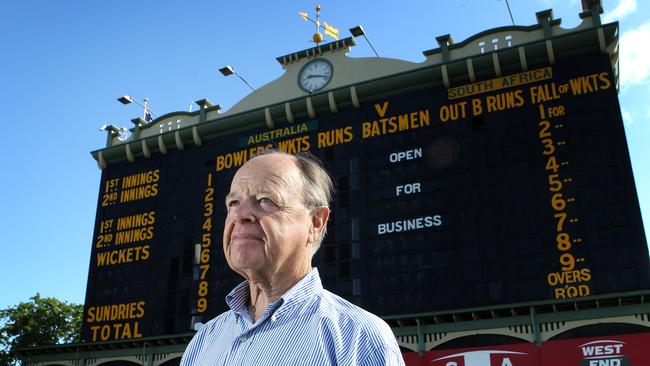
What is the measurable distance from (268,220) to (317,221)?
0.95 ft

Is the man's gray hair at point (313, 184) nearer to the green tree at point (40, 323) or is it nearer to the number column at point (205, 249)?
the number column at point (205, 249)

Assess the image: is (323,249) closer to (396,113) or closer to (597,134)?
(396,113)

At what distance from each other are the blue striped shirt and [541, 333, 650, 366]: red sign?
1563 centimetres

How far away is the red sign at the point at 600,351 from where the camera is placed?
15.7 meters

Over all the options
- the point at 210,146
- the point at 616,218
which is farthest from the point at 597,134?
the point at 210,146

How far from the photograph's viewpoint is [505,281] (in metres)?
16.3

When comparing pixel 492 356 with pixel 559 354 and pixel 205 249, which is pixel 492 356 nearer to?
pixel 559 354

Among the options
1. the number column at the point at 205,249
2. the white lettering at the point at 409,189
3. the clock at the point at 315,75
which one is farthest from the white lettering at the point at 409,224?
the clock at the point at 315,75

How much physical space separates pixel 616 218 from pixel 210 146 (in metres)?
13.6

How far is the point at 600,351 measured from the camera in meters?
16.3

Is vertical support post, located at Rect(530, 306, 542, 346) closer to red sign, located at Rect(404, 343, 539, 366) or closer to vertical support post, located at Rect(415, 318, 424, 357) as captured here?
red sign, located at Rect(404, 343, 539, 366)

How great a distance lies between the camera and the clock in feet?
74.5

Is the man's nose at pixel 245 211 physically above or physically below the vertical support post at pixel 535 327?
below

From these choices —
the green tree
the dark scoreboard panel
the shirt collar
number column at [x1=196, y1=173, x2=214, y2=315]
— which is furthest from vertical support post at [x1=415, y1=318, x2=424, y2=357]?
the green tree
